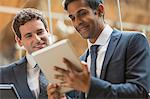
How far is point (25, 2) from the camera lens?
2229 mm

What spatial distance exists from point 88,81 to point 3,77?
57 cm

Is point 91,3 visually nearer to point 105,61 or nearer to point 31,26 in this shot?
point 105,61

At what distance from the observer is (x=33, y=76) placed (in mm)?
1368

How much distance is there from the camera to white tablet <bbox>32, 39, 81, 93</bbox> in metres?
0.88

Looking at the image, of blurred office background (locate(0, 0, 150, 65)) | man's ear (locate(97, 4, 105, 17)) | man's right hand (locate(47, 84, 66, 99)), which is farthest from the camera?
blurred office background (locate(0, 0, 150, 65))

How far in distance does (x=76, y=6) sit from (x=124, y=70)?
0.28 metres

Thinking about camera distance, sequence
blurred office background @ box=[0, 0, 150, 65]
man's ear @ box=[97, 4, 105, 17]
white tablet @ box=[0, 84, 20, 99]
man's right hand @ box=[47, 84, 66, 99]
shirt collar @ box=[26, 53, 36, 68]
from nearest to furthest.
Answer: white tablet @ box=[0, 84, 20, 99] < man's right hand @ box=[47, 84, 66, 99] < man's ear @ box=[97, 4, 105, 17] < shirt collar @ box=[26, 53, 36, 68] < blurred office background @ box=[0, 0, 150, 65]

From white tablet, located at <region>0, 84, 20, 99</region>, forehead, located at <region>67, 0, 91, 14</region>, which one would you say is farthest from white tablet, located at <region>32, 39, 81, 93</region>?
forehead, located at <region>67, 0, 91, 14</region>

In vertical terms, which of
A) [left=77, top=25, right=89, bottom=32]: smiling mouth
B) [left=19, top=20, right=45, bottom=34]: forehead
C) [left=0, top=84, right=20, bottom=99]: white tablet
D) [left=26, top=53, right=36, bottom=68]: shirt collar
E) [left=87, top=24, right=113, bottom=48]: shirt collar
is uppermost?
[left=19, top=20, right=45, bottom=34]: forehead

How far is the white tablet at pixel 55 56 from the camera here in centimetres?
88

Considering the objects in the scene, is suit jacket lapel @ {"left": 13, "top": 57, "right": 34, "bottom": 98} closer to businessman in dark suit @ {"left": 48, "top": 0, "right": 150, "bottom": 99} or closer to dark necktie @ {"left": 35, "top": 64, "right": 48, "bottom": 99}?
dark necktie @ {"left": 35, "top": 64, "right": 48, "bottom": 99}

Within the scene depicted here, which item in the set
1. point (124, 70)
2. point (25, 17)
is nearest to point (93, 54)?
point (124, 70)

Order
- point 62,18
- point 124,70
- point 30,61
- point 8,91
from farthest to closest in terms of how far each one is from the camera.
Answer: point 62,18 → point 30,61 → point 124,70 → point 8,91

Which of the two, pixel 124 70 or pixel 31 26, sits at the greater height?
pixel 31 26
